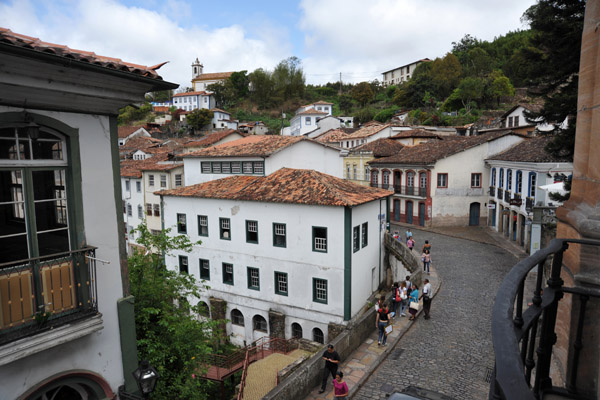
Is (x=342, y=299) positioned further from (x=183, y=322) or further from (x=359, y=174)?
(x=359, y=174)

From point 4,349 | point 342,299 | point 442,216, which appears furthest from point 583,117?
point 442,216

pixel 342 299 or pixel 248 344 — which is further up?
pixel 342 299

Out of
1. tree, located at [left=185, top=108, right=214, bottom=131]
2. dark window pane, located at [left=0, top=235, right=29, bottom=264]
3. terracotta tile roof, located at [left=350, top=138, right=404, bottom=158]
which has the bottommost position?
dark window pane, located at [left=0, top=235, right=29, bottom=264]

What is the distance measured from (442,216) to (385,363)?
2447cm

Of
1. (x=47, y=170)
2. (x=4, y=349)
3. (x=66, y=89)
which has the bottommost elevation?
(x=4, y=349)

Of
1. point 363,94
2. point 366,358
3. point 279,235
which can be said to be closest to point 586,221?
point 366,358

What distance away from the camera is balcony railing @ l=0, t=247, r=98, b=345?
16.1ft

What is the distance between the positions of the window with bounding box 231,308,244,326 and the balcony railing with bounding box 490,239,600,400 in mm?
22018

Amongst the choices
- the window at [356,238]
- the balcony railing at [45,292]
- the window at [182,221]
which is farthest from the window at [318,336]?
the balcony railing at [45,292]

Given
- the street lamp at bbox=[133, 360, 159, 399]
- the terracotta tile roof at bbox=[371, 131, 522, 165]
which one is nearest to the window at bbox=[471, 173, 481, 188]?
the terracotta tile roof at bbox=[371, 131, 522, 165]

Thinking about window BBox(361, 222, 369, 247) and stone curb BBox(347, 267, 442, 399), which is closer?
stone curb BBox(347, 267, 442, 399)

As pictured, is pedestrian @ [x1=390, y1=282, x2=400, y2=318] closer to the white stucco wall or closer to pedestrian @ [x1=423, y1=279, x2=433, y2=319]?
pedestrian @ [x1=423, y1=279, x2=433, y2=319]

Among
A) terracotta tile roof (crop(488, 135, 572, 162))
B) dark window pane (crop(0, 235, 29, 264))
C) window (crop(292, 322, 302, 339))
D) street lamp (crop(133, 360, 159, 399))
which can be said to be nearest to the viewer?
dark window pane (crop(0, 235, 29, 264))

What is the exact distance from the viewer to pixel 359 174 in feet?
147
